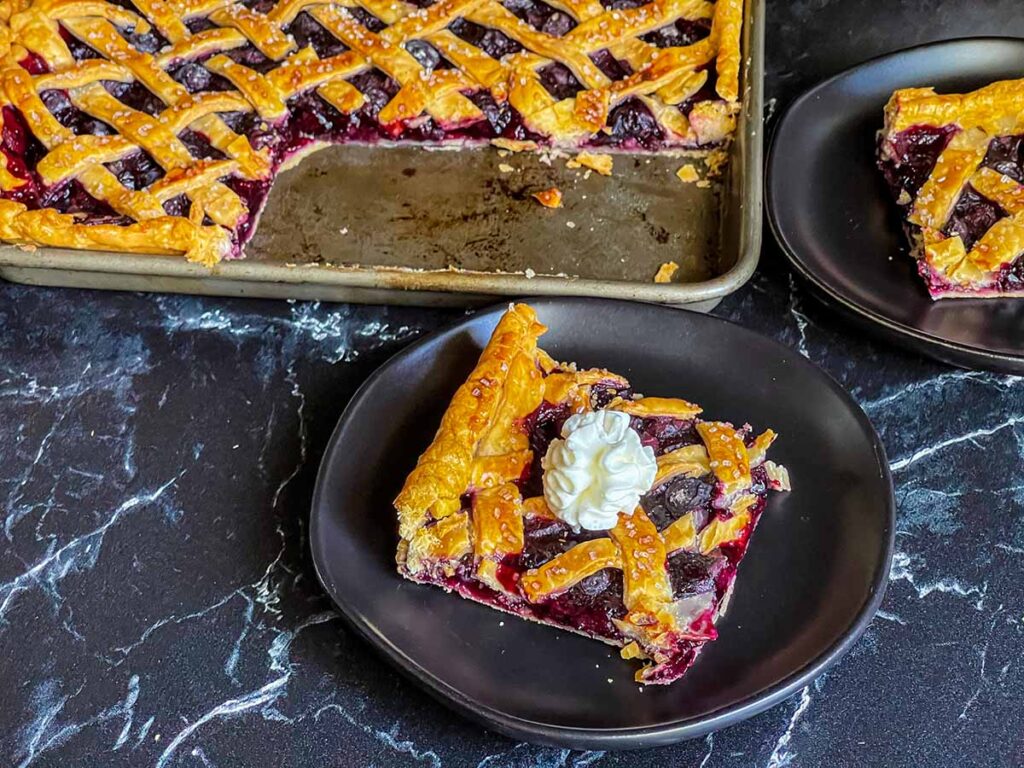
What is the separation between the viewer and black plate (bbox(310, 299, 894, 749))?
1213mm

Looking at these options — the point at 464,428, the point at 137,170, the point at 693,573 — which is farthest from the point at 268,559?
the point at 137,170

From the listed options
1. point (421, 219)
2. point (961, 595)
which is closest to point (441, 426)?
point (421, 219)

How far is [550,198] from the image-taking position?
5.69 feet

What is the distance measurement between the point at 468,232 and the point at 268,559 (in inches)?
23.6

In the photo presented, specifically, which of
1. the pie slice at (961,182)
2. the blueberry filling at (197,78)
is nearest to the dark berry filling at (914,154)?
the pie slice at (961,182)

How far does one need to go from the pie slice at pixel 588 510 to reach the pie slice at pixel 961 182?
0.42 metres

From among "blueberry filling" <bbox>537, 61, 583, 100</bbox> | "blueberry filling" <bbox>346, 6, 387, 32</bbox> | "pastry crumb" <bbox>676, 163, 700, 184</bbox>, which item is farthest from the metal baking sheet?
"blueberry filling" <bbox>346, 6, 387, 32</bbox>

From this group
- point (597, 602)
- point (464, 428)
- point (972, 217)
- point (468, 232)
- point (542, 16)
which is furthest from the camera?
point (542, 16)

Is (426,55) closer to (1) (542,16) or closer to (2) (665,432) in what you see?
(1) (542,16)

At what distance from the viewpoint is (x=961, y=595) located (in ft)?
4.55

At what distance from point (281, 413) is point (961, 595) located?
Answer: 0.95m

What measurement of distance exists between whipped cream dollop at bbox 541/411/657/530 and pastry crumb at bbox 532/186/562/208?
0.54m

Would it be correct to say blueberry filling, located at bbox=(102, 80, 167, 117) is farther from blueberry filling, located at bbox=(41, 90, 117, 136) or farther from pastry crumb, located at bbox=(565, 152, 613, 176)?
pastry crumb, located at bbox=(565, 152, 613, 176)

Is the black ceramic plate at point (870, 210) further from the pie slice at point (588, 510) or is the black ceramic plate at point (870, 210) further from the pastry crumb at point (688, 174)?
the pie slice at point (588, 510)
